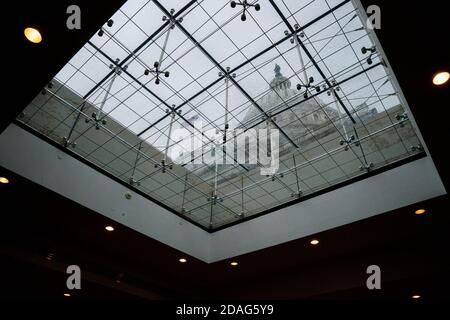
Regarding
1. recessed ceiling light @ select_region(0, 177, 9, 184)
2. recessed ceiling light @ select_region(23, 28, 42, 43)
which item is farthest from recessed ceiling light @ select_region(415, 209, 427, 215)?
recessed ceiling light @ select_region(0, 177, 9, 184)

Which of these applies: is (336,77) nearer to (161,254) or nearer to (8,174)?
(161,254)

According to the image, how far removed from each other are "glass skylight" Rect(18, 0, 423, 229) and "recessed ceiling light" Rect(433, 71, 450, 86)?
381cm

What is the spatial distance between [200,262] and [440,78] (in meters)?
11.8

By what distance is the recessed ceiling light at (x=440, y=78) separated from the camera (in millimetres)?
6822

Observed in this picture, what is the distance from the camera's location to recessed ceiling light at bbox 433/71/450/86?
6.82 metres

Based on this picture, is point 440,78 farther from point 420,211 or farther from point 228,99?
point 228,99

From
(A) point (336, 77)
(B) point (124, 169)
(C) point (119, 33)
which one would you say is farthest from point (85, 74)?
(A) point (336, 77)

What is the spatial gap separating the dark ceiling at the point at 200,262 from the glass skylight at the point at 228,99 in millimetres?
2153

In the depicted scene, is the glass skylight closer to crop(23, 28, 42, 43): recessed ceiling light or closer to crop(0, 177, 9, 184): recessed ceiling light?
crop(0, 177, 9, 184): recessed ceiling light

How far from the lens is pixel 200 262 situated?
49.4ft

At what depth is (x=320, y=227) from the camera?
41.1 ft
